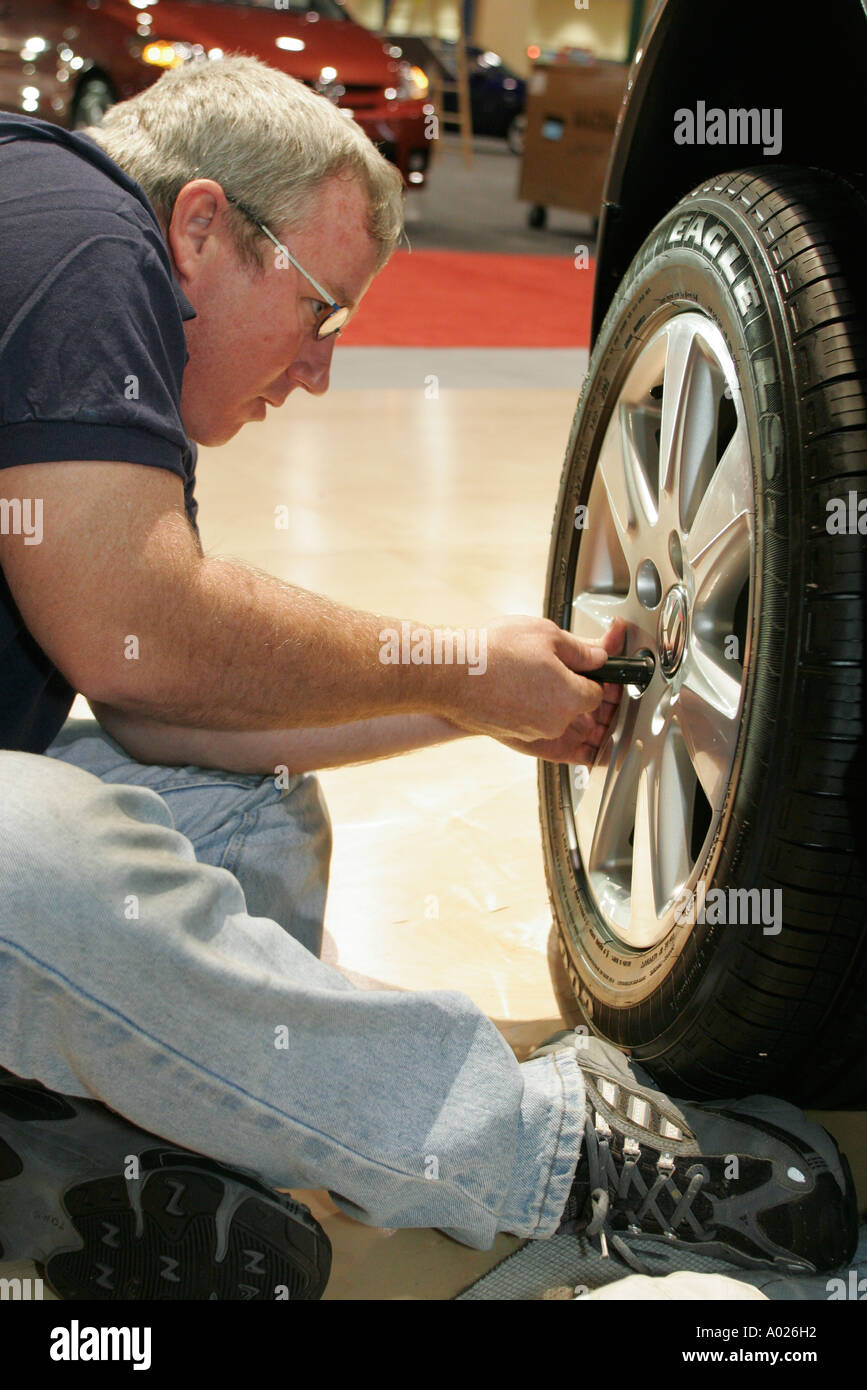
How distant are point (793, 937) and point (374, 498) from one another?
8.06 ft

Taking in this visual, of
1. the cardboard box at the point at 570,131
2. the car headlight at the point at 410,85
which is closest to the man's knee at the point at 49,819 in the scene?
the cardboard box at the point at 570,131

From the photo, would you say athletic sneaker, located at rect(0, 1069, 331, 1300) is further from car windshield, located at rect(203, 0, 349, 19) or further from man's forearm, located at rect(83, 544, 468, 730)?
car windshield, located at rect(203, 0, 349, 19)

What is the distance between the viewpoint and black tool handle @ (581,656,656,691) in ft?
4.76

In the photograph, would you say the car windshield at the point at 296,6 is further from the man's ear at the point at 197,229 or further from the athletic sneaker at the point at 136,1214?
the athletic sneaker at the point at 136,1214

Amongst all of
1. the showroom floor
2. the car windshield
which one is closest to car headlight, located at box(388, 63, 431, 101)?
the car windshield

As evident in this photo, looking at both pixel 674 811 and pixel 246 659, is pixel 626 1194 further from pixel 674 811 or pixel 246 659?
pixel 246 659

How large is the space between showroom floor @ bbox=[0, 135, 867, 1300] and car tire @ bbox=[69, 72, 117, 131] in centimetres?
296

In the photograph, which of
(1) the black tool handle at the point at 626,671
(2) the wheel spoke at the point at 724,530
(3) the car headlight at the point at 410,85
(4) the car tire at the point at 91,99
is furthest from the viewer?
(3) the car headlight at the point at 410,85

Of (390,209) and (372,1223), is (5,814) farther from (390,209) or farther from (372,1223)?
(390,209)

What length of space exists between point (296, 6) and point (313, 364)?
21.8ft

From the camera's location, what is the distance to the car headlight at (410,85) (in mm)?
7445

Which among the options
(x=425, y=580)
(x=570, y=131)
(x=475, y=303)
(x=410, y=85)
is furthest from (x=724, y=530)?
(x=570, y=131)
